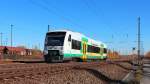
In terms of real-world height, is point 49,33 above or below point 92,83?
above

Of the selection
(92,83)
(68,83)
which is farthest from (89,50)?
(68,83)

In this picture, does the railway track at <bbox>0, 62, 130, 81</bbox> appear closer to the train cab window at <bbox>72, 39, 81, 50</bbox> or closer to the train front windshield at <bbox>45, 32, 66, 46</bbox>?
the train front windshield at <bbox>45, 32, 66, 46</bbox>

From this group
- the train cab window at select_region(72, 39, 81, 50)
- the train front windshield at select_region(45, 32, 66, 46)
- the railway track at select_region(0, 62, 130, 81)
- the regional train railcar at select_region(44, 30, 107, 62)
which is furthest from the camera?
the train cab window at select_region(72, 39, 81, 50)

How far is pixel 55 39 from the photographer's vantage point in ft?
110

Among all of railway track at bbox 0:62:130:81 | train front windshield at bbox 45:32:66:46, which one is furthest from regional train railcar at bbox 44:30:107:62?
railway track at bbox 0:62:130:81

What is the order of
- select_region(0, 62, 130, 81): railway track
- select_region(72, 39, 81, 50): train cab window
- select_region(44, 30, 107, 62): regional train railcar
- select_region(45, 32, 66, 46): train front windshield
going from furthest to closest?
select_region(72, 39, 81, 50): train cab window < select_region(45, 32, 66, 46): train front windshield < select_region(44, 30, 107, 62): regional train railcar < select_region(0, 62, 130, 81): railway track

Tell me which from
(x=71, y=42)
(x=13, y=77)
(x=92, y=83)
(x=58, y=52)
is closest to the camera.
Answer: (x=13, y=77)

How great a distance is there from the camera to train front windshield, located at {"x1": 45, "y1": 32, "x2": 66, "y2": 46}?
3325cm

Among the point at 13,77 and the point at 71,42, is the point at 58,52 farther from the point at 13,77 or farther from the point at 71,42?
the point at 13,77

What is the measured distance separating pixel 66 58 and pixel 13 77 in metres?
17.8

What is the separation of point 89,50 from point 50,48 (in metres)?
12.4

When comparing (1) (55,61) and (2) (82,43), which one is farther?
(2) (82,43)

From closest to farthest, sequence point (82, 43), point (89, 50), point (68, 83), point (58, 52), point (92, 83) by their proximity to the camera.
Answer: point (68, 83)
point (92, 83)
point (58, 52)
point (82, 43)
point (89, 50)

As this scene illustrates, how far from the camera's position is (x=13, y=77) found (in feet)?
52.5
